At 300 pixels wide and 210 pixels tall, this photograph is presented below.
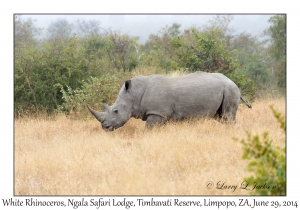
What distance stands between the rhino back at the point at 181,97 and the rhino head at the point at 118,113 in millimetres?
349

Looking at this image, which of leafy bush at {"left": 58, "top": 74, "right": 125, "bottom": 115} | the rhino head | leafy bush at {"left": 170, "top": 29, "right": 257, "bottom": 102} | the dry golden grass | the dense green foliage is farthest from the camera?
the dense green foliage

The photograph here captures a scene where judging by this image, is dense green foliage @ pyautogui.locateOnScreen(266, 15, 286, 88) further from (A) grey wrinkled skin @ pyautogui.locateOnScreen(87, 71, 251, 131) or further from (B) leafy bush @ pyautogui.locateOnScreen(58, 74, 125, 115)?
(A) grey wrinkled skin @ pyautogui.locateOnScreen(87, 71, 251, 131)

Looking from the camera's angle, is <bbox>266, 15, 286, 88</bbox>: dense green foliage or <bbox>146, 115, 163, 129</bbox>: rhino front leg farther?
<bbox>266, 15, 286, 88</bbox>: dense green foliage

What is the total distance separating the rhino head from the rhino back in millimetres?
349

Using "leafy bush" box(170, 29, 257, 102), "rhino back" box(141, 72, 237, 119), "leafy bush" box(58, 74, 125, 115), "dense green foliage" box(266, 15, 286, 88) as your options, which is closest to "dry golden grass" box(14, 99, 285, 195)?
"rhino back" box(141, 72, 237, 119)

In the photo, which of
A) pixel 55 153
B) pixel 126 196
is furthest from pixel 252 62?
pixel 126 196

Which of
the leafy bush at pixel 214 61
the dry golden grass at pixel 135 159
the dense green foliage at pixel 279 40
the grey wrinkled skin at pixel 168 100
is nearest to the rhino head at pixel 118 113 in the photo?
the grey wrinkled skin at pixel 168 100

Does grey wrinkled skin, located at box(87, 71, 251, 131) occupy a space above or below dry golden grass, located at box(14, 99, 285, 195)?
above

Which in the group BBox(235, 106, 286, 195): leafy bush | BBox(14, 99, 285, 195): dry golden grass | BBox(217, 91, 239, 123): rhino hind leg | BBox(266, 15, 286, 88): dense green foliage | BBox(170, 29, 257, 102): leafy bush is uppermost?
BBox(266, 15, 286, 88): dense green foliage

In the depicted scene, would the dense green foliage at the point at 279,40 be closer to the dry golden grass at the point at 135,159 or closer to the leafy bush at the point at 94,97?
the leafy bush at the point at 94,97

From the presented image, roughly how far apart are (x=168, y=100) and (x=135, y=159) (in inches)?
93.4

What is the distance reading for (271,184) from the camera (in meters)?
3.77

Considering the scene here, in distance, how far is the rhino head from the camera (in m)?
8.44

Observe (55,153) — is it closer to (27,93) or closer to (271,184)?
(271,184)
